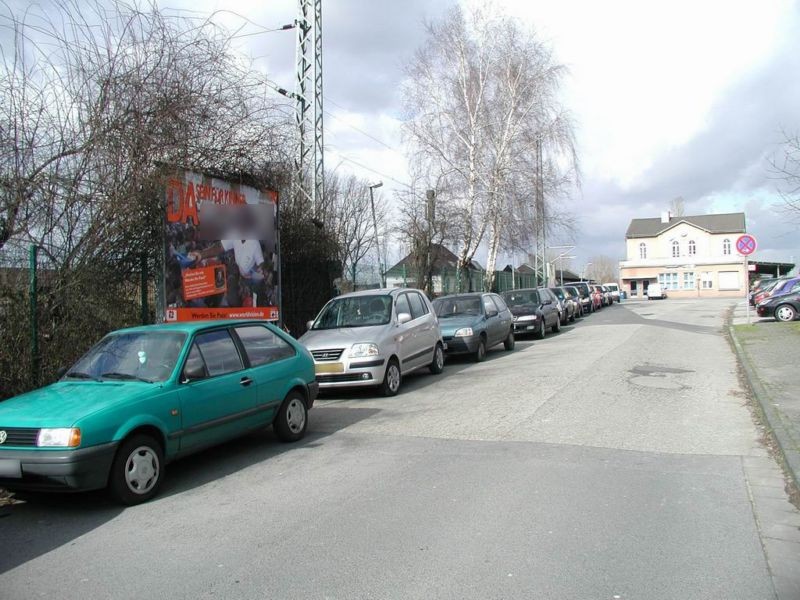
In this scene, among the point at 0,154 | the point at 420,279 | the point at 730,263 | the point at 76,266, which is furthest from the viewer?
the point at 730,263

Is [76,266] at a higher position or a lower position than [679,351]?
higher

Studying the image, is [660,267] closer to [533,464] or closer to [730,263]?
[730,263]

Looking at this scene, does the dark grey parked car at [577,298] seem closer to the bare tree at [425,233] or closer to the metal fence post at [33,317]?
the bare tree at [425,233]

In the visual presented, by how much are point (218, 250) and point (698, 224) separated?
79070mm

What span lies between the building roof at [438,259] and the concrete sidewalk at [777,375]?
1117cm

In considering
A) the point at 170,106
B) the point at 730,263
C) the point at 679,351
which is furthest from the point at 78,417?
the point at 730,263

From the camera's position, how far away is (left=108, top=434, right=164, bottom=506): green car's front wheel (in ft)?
18.5

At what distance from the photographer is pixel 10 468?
5.40 m

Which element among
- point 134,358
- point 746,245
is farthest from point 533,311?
point 134,358

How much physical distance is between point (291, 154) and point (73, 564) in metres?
11.1

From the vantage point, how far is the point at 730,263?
74250mm

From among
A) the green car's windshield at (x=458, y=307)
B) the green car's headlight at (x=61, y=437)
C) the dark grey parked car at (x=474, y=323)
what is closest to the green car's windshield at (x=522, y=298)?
the dark grey parked car at (x=474, y=323)

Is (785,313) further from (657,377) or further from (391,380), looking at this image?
(391,380)

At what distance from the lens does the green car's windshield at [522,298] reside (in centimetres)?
2231
